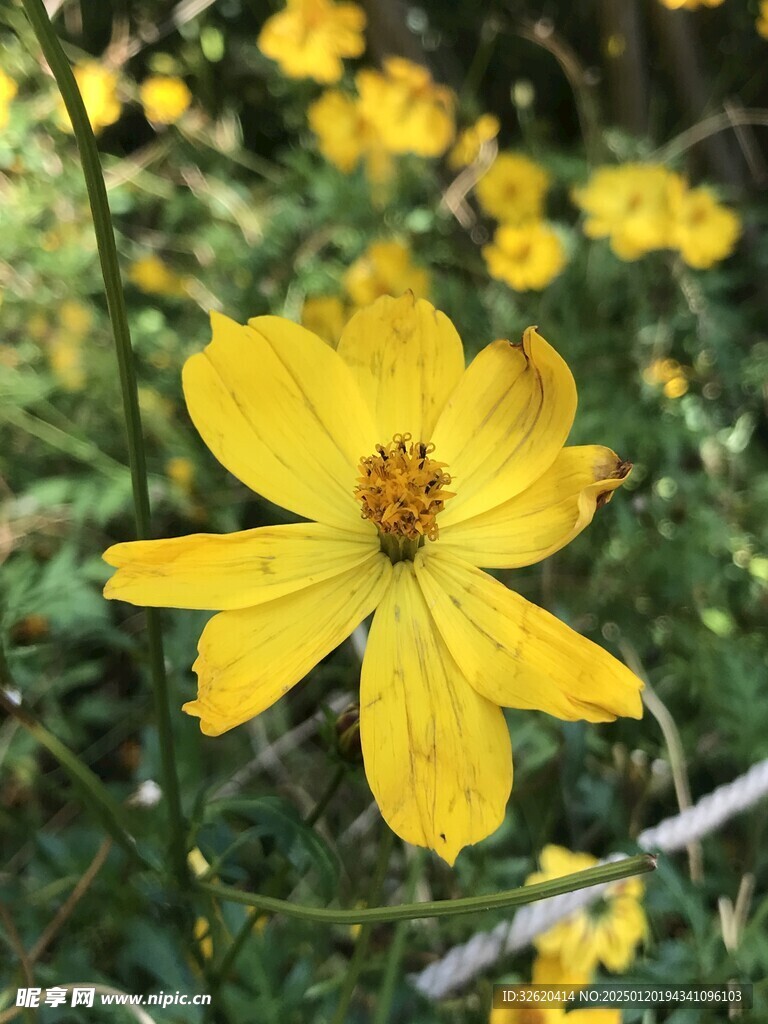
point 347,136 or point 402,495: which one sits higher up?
point 347,136

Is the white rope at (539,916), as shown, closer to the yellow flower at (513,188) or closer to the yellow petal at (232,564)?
the yellow petal at (232,564)

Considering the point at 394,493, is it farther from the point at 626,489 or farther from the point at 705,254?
the point at 705,254

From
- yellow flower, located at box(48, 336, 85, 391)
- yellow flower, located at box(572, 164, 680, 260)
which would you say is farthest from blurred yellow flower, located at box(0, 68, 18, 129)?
yellow flower, located at box(572, 164, 680, 260)

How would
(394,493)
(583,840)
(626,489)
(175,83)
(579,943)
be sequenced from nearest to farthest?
(394,493) < (579,943) < (583,840) < (626,489) < (175,83)

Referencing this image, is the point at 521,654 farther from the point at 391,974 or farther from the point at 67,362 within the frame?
the point at 67,362

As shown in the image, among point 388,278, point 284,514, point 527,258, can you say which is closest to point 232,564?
point 284,514

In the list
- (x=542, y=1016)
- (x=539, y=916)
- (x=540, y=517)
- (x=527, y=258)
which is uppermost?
(x=527, y=258)

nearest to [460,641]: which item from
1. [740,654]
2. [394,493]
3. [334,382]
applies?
[394,493]
